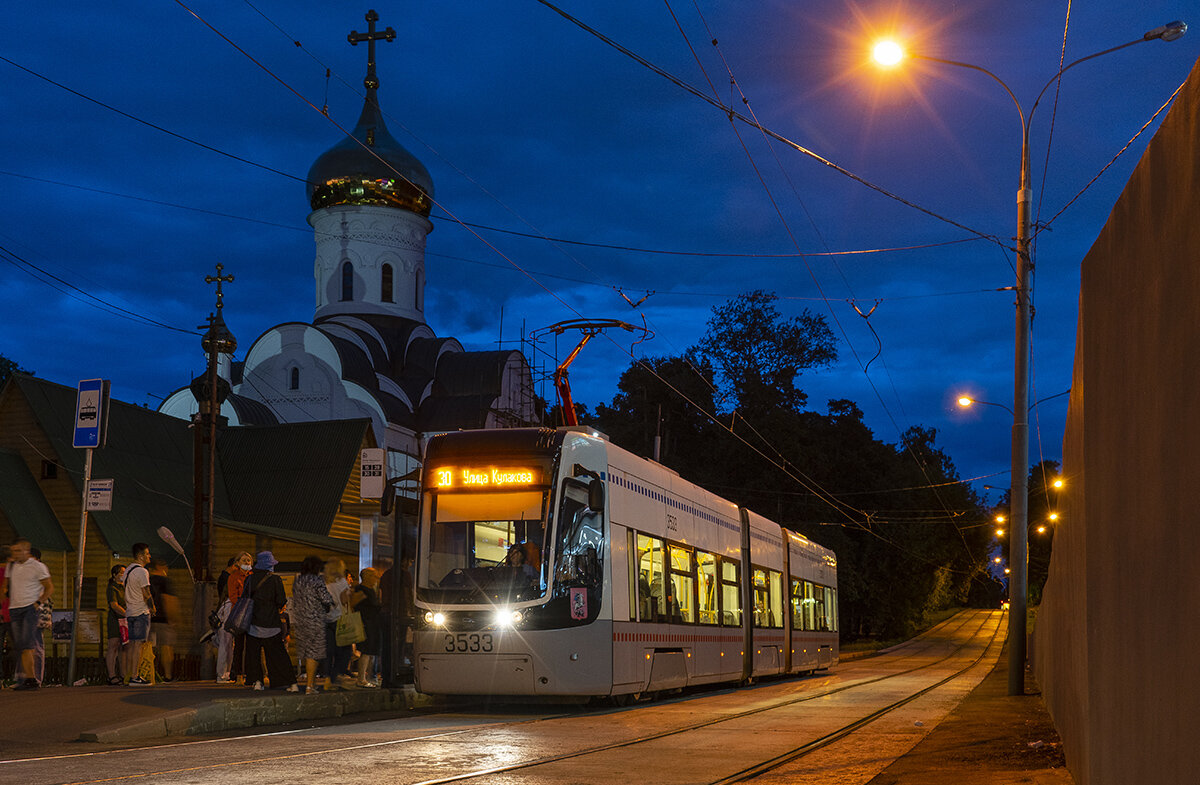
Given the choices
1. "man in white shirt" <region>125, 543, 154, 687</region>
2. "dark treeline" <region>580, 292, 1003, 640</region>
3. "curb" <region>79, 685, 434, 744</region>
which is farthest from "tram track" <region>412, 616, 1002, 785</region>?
"dark treeline" <region>580, 292, 1003, 640</region>

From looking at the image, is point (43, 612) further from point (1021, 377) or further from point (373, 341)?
point (373, 341)

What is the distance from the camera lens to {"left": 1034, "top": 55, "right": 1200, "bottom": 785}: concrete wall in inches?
156

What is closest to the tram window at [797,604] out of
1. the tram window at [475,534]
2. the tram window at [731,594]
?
the tram window at [731,594]

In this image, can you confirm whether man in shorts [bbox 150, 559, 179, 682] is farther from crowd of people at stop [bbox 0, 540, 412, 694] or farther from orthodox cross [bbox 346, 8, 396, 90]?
orthodox cross [bbox 346, 8, 396, 90]

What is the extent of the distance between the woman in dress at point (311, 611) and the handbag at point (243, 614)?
651mm

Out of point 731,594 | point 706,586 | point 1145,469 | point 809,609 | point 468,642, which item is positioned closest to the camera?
point 1145,469

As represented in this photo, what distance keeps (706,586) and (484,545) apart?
225 inches

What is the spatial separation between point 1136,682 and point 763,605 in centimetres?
1859

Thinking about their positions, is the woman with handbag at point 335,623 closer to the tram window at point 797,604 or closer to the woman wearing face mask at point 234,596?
the woman wearing face mask at point 234,596

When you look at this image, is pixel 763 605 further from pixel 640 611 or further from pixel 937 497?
pixel 937 497

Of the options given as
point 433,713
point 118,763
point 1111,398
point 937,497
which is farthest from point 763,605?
point 937,497

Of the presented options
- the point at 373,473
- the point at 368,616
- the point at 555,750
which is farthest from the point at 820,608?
the point at 555,750

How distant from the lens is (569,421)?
20.5m

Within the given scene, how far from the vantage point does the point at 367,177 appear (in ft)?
190
